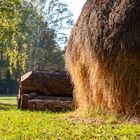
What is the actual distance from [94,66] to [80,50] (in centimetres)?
101

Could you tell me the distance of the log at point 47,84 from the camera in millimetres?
15742

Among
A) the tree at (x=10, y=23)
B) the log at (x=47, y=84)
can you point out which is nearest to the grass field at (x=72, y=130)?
the log at (x=47, y=84)

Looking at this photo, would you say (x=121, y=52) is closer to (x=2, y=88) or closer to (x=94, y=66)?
(x=94, y=66)

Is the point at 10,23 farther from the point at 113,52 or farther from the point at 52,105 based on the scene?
the point at 113,52

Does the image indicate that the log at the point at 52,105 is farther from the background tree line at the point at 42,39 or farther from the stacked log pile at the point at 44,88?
the background tree line at the point at 42,39

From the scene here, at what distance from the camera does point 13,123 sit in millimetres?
10156

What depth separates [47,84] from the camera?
1588 centimetres

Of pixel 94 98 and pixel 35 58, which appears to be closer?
pixel 94 98

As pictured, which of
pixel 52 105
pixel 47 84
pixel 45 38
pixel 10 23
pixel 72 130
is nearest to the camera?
pixel 72 130

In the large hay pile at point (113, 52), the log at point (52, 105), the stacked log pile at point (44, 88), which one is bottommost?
the log at point (52, 105)

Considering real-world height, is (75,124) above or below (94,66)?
below

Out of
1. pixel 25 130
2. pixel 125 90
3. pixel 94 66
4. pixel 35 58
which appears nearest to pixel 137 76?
pixel 125 90

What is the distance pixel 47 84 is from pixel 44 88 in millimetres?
200

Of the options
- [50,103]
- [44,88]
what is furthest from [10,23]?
[50,103]
